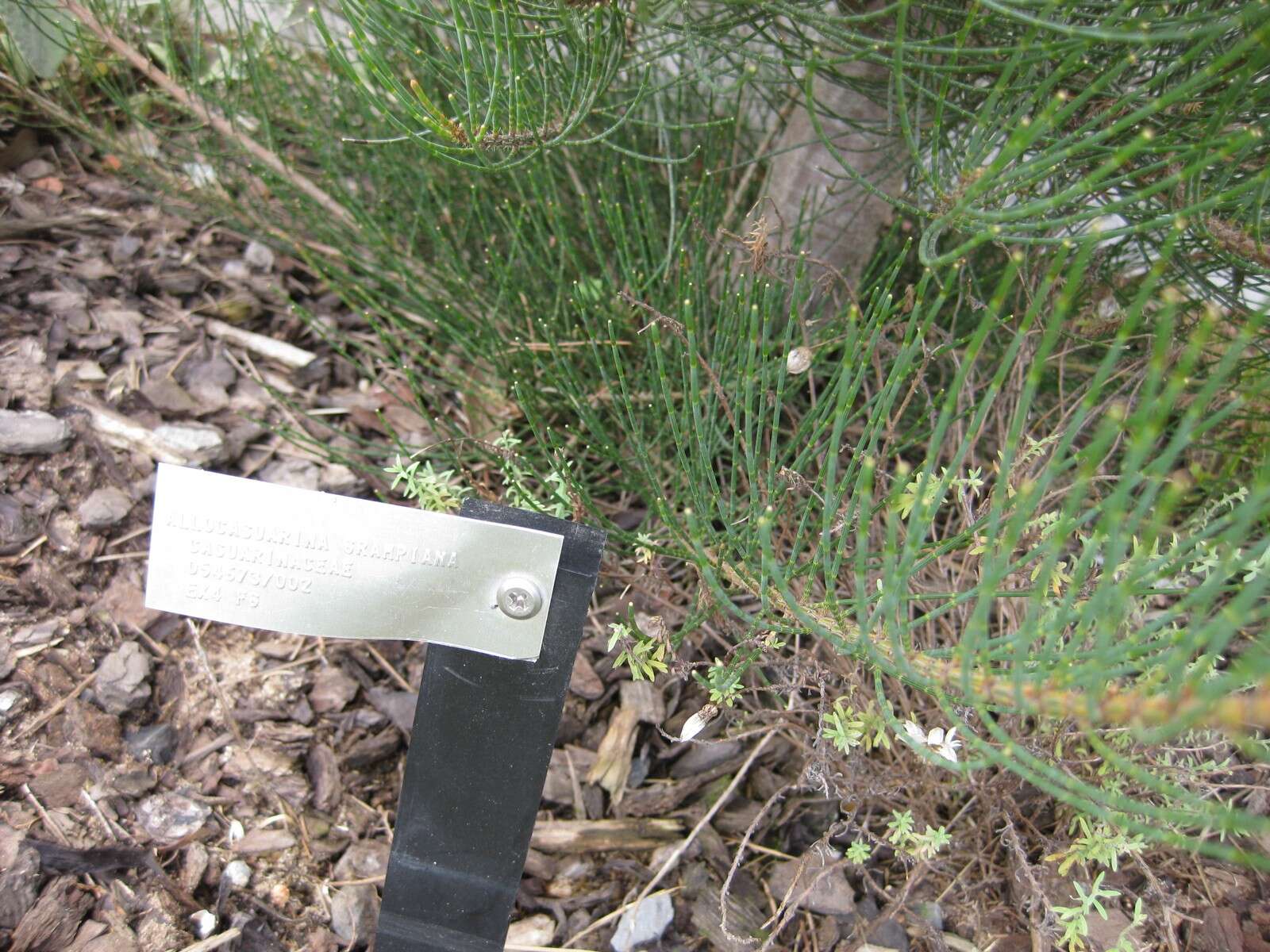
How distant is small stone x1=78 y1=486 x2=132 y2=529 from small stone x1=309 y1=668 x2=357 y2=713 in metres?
0.31

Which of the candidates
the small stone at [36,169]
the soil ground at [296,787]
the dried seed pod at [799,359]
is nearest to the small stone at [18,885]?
the soil ground at [296,787]

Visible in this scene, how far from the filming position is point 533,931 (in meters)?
0.92

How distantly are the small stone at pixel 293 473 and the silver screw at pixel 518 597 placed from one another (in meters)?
0.55

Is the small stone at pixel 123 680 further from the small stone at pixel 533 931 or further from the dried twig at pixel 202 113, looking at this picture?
the dried twig at pixel 202 113

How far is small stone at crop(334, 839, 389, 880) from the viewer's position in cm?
92

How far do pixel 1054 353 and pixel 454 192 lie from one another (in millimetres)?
871

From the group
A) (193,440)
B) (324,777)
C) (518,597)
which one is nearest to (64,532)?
(193,440)

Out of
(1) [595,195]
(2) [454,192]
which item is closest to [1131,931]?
(1) [595,195]

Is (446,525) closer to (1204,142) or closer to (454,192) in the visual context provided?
(1204,142)

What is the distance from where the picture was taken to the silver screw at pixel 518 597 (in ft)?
2.49

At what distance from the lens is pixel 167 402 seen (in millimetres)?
1230

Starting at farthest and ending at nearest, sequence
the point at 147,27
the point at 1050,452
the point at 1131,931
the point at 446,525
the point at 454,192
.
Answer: the point at 147,27
the point at 454,192
the point at 1050,452
the point at 1131,931
the point at 446,525

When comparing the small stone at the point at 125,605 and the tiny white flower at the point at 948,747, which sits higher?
the tiny white flower at the point at 948,747

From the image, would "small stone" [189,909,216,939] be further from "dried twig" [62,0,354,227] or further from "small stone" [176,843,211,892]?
"dried twig" [62,0,354,227]
